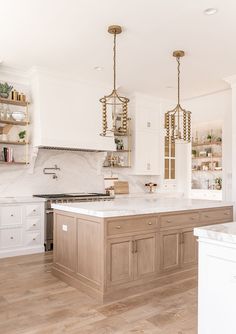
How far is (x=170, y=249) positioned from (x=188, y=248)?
0.33 metres

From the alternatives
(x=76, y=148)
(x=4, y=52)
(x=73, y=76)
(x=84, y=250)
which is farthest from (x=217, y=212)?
(x=4, y=52)

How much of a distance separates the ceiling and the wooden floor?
292 cm

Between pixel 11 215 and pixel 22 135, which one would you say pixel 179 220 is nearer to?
pixel 11 215

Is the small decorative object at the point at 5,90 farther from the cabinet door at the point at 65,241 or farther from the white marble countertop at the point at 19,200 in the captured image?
the cabinet door at the point at 65,241

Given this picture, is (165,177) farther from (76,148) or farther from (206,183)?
(76,148)

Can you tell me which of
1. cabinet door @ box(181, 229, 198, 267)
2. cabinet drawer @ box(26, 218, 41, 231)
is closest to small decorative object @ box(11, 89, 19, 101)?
cabinet drawer @ box(26, 218, 41, 231)

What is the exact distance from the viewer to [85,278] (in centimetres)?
319

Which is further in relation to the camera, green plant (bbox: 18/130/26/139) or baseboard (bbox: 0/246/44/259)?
green plant (bbox: 18/130/26/139)

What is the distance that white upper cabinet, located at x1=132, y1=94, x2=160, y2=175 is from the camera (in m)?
6.45

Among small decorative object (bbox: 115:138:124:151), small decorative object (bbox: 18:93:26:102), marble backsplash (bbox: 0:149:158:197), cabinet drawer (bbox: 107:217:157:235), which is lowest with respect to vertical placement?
cabinet drawer (bbox: 107:217:157:235)

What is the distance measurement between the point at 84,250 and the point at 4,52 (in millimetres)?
2982

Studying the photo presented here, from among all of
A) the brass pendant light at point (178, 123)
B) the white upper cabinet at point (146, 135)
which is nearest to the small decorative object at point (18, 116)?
the white upper cabinet at point (146, 135)

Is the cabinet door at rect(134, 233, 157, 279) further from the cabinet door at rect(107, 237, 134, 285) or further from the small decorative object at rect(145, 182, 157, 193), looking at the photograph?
the small decorative object at rect(145, 182, 157, 193)

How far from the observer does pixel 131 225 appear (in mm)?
3172
